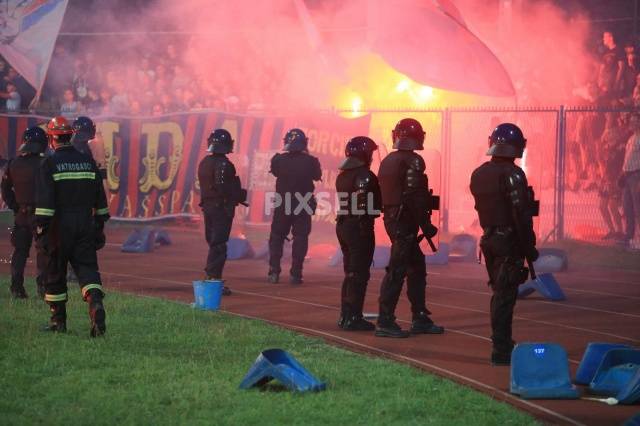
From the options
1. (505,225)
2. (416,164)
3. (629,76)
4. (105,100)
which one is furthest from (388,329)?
(105,100)

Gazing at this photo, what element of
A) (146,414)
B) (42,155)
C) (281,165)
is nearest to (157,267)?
(281,165)

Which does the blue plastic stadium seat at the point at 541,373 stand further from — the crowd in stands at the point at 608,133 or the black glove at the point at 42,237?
the crowd in stands at the point at 608,133

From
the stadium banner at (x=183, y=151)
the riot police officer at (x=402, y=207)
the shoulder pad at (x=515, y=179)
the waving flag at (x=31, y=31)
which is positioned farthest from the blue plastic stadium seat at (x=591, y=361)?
the waving flag at (x=31, y=31)

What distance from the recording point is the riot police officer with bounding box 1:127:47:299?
13281mm

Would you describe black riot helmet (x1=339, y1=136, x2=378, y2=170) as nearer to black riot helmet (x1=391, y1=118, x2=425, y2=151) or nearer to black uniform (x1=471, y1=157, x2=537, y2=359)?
black riot helmet (x1=391, y1=118, x2=425, y2=151)

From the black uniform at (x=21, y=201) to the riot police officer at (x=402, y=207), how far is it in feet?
14.5

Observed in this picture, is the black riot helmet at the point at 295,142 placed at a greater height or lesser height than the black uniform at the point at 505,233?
greater

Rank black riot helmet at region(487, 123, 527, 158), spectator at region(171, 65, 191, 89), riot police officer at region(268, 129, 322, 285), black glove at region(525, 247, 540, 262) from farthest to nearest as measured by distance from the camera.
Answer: spectator at region(171, 65, 191, 89), riot police officer at region(268, 129, 322, 285), black riot helmet at region(487, 123, 527, 158), black glove at region(525, 247, 540, 262)

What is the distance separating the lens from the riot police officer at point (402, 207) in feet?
36.2

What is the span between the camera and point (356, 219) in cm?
1148

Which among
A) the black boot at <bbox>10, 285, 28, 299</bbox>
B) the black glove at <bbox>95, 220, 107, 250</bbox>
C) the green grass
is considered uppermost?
the black glove at <bbox>95, 220, 107, 250</bbox>

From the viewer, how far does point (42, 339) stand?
1047 centimetres

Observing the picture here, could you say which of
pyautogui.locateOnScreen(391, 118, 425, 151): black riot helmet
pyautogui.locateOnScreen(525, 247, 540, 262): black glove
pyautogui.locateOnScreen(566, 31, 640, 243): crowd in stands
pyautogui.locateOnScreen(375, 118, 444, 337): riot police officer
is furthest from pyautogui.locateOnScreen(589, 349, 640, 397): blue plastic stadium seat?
pyautogui.locateOnScreen(566, 31, 640, 243): crowd in stands

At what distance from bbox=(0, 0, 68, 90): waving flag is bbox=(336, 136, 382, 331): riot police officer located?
1410 centimetres
